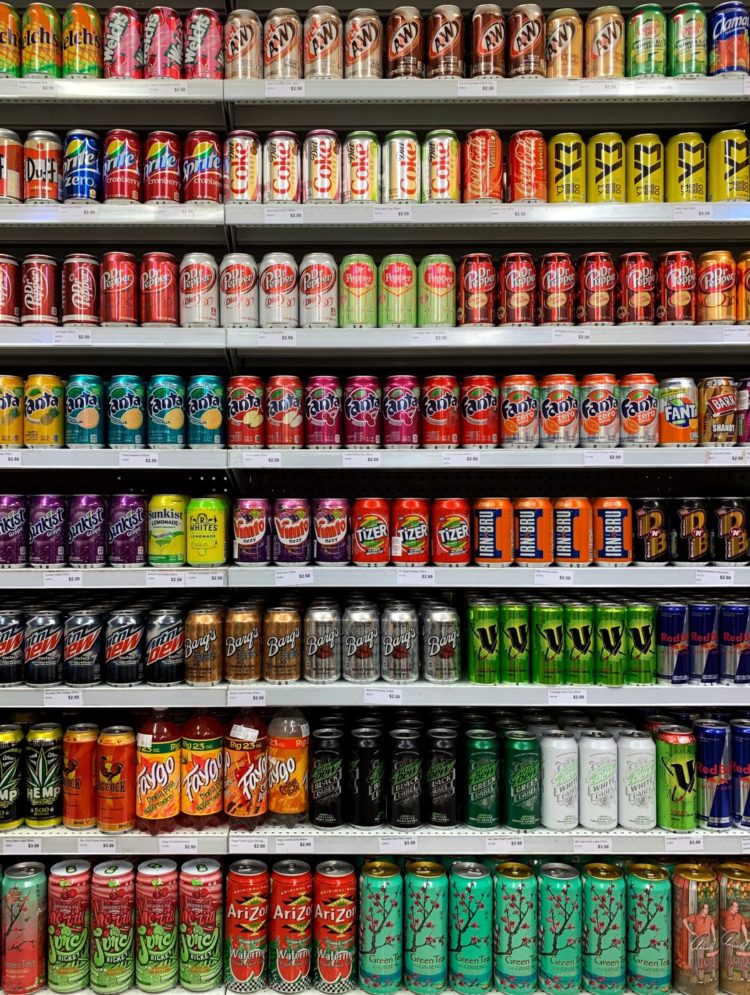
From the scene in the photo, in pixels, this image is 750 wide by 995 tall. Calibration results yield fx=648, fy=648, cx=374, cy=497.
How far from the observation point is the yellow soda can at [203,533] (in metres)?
1.79

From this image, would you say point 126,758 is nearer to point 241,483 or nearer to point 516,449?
point 241,483

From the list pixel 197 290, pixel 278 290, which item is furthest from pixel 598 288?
pixel 197 290

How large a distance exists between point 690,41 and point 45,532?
2.28 metres

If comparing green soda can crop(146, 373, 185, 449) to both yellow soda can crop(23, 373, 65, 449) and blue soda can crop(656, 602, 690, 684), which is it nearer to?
yellow soda can crop(23, 373, 65, 449)

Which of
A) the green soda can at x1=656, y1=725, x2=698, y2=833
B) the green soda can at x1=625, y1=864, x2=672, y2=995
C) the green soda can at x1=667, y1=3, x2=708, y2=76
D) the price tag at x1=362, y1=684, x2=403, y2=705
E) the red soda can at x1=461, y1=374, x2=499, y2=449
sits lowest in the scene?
the green soda can at x1=625, y1=864, x2=672, y2=995

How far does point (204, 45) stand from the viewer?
1.84 meters

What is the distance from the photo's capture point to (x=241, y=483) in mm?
2254

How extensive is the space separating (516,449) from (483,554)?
1.01 ft

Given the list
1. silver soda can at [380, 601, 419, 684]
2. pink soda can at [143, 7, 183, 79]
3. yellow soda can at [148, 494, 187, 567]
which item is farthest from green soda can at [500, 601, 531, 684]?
pink soda can at [143, 7, 183, 79]

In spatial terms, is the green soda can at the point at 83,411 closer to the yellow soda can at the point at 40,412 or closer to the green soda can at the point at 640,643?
the yellow soda can at the point at 40,412

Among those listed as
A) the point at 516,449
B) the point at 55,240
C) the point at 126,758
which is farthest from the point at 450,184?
the point at 126,758

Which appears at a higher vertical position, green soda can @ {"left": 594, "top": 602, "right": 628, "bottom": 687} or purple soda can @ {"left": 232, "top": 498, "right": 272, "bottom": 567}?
purple soda can @ {"left": 232, "top": 498, "right": 272, "bottom": 567}

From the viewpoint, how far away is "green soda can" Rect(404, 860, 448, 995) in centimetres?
170

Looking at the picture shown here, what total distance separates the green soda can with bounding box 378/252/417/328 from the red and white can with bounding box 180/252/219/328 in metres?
0.48
